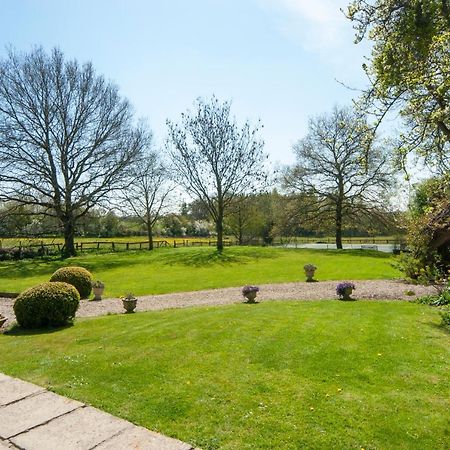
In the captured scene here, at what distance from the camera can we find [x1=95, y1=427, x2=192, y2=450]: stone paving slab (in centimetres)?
412

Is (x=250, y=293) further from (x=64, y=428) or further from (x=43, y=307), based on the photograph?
(x=64, y=428)

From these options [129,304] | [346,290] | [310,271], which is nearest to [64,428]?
[129,304]

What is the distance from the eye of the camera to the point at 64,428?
455 centimetres

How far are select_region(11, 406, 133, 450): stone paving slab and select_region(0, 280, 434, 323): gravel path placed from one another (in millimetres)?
8686

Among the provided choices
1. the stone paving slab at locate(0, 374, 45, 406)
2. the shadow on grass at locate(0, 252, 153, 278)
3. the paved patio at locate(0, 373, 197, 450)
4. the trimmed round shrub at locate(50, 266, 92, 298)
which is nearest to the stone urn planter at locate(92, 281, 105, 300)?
the trimmed round shrub at locate(50, 266, 92, 298)

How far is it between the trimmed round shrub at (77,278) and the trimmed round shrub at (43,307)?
5.64 meters

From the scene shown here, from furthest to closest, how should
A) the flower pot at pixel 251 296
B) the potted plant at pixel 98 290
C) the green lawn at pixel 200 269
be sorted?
the green lawn at pixel 200 269 < the potted plant at pixel 98 290 < the flower pot at pixel 251 296

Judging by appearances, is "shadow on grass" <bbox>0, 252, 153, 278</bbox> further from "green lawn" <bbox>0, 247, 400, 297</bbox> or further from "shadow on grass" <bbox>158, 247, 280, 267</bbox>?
"shadow on grass" <bbox>158, 247, 280, 267</bbox>

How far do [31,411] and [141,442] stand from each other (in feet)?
6.01

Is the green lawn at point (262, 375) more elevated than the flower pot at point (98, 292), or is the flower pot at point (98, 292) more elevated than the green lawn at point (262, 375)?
the green lawn at point (262, 375)

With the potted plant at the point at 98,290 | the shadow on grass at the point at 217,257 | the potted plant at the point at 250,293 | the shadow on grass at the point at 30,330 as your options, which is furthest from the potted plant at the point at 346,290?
the shadow on grass at the point at 217,257

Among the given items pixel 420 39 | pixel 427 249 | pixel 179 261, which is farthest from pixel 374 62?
pixel 179 261

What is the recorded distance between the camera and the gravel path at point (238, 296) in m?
14.1

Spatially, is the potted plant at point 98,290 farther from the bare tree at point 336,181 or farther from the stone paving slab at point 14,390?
the bare tree at point 336,181
